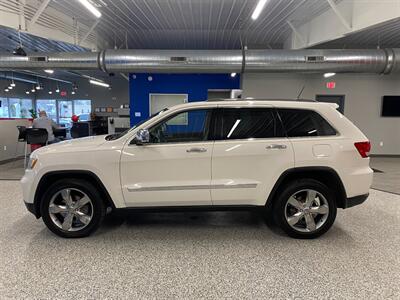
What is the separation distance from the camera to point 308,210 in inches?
125

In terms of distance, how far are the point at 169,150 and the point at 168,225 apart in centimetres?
119

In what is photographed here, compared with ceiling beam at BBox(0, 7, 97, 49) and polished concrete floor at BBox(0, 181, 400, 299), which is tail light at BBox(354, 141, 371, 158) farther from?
ceiling beam at BBox(0, 7, 97, 49)

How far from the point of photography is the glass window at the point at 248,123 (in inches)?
123

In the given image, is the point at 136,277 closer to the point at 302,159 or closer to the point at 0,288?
the point at 0,288

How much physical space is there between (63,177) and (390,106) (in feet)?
36.1

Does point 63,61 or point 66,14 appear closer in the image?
point 66,14

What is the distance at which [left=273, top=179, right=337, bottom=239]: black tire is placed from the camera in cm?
314

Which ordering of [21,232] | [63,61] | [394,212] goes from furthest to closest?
[63,61], [394,212], [21,232]

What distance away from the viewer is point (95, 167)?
3006mm

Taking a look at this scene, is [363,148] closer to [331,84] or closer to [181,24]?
[181,24]

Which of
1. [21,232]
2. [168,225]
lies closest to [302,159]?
[168,225]

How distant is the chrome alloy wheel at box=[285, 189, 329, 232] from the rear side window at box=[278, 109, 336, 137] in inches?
28.4

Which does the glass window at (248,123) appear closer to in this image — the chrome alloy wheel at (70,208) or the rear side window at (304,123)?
the rear side window at (304,123)

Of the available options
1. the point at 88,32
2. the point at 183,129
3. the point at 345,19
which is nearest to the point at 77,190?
the point at 183,129
